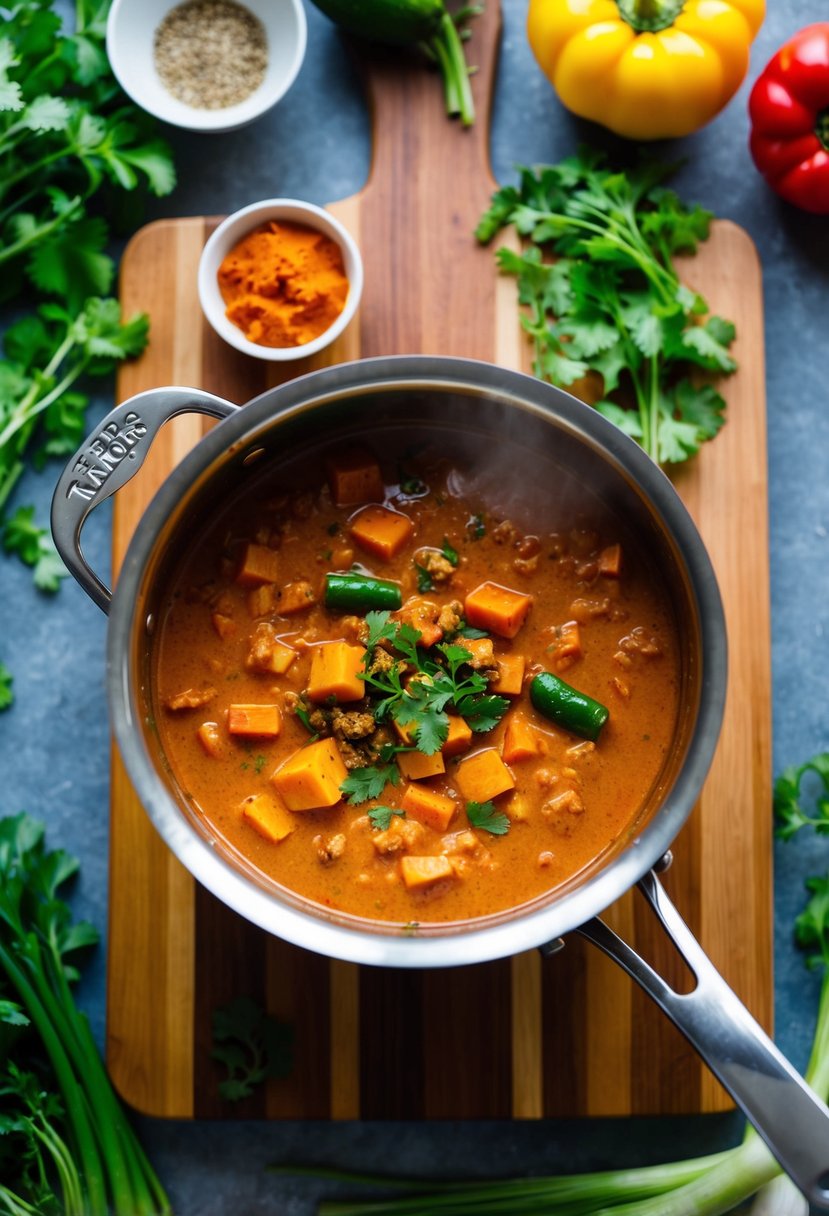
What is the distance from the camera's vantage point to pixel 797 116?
10.3 feet

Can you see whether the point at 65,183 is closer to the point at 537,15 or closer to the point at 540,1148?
the point at 537,15

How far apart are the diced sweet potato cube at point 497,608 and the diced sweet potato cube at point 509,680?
0.26 ft

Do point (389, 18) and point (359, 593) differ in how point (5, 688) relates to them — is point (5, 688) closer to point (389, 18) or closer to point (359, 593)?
point (359, 593)

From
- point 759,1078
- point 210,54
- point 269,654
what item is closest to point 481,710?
point 269,654

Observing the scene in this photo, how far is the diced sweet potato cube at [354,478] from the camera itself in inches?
114

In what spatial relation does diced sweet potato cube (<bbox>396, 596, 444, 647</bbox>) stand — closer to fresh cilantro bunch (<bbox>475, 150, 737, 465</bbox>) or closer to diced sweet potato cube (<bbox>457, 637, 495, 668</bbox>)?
diced sweet potato cube (<bbox>457, 637, 495, 668</bbox>)

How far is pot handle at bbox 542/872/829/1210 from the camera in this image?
222cm

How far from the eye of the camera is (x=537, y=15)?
10.3 feet

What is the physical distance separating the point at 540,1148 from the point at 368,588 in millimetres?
1678

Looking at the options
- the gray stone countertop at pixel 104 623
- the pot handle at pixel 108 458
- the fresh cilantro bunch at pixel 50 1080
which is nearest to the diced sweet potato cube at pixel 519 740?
the gray stone countertop at pixel 104 623

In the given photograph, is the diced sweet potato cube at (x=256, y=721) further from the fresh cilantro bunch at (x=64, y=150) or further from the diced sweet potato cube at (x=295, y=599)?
the fresh cilantro bunch at (x=64, y=150)

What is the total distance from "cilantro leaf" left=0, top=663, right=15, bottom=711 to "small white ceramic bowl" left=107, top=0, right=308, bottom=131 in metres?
1.62

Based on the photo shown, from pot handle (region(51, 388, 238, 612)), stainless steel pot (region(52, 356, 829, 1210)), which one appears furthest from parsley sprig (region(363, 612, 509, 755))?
pot handle (region(51, 388, 238, 612))

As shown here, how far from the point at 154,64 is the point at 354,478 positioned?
4.63 feet
